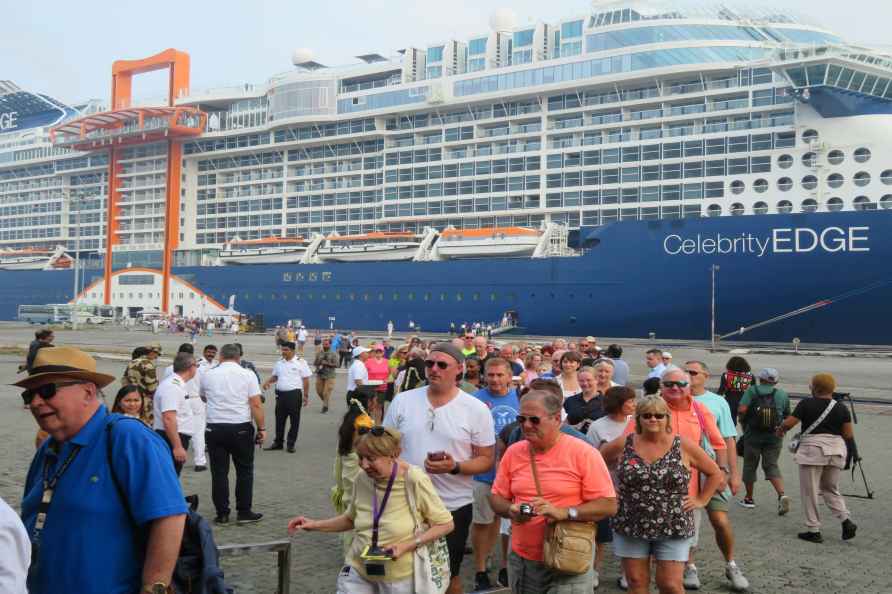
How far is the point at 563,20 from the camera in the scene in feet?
125

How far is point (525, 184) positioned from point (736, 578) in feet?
111

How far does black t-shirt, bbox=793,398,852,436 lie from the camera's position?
6992mm

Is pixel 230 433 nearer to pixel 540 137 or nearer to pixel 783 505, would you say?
pixel 783 505

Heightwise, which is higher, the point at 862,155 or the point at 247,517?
the point at 862,155

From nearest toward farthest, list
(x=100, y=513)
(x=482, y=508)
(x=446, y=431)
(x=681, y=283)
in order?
1. (x=100, y=513)
2. (x=446, y=431)
3. (x=482, y=508)
4. (x=681, y=283)

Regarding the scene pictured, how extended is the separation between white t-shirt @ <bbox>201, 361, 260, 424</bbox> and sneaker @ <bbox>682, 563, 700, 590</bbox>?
3.77 metres

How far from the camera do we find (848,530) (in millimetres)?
6652

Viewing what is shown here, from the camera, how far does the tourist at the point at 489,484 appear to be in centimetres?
546

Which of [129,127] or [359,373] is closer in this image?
[359,373]

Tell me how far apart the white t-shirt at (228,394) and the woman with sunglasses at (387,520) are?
12.1 ft

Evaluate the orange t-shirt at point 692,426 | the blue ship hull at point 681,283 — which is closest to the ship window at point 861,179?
the blue ship hull at point 681,283

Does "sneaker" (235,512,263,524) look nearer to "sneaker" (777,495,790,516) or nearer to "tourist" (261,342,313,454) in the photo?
"tourist" (261,342,313,454)

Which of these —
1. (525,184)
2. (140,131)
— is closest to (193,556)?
(525,184)

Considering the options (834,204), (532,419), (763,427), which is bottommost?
(763,427)
